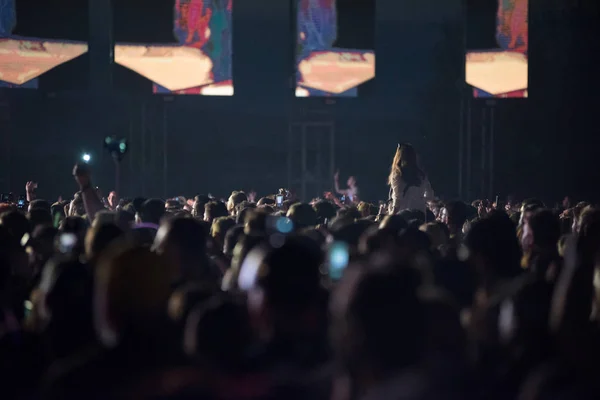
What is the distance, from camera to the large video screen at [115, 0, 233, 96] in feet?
64.8

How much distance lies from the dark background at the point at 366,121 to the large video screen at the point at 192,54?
3289 millimetres

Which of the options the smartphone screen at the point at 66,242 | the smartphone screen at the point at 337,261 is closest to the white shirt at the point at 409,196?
the smartphone screen at the point at 337,261

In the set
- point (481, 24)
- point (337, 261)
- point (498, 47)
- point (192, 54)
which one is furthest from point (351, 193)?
point (337, 261)

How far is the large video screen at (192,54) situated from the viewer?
1975 cm

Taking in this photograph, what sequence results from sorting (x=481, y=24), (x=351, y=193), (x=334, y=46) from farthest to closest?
(x=481, y=24) → (x=334, y=46) → (x=351, y=193)

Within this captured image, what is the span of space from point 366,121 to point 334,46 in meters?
5.36

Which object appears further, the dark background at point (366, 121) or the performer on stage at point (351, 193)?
the dark background at point (366, 121)

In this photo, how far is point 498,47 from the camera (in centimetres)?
2103

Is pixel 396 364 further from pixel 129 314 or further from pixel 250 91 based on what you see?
pixel 250 91

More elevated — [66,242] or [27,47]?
[27,47]

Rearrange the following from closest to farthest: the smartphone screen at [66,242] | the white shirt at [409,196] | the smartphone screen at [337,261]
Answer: the smartphone screen at [337,261] → the smartphone screen at [66,242] → the white shirt at [409,196]

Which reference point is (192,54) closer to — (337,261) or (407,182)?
(407,182)

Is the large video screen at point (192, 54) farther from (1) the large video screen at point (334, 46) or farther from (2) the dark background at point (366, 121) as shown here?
(2) the dark background at point (366, 121)

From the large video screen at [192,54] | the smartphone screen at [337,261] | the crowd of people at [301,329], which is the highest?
the large video screen at [192,54]
